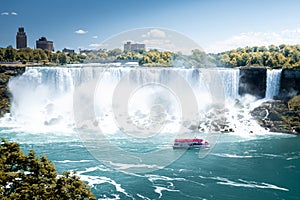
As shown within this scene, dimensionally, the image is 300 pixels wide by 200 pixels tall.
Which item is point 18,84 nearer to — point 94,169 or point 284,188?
point 94,169

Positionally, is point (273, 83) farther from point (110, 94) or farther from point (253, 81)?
point (110, 94)

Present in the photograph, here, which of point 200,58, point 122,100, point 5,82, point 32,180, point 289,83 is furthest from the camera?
point 200,58

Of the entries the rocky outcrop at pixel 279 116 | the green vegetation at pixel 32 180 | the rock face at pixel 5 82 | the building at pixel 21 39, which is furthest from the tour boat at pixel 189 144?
the building at pixel 21 39

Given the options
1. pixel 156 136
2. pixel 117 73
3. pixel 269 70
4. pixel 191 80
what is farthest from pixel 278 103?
pixel 117 73

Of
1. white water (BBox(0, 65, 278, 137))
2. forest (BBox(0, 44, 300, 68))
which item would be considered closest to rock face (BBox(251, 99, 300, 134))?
white water (BBox(0, 65, 278, 137))

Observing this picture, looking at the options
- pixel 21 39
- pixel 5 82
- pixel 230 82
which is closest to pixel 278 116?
pixel 230 82

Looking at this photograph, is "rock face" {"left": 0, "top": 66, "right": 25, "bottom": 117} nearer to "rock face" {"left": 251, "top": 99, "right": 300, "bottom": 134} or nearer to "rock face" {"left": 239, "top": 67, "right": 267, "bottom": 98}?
"rock face" {"left": 239, "top": 67, "right": 267, "bottom": 98}
